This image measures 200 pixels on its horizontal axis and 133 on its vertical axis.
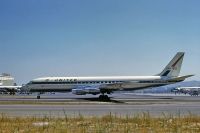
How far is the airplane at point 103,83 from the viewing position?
62.5m

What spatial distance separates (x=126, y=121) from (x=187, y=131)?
5.29 m

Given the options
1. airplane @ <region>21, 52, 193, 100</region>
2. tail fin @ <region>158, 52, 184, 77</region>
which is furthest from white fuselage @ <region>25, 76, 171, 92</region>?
tail fin @ <region>158, 52, 184, 77</region>

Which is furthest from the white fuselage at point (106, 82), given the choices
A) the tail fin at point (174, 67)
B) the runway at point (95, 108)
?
the runway at point (95, 108)

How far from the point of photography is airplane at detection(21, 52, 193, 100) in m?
62.5

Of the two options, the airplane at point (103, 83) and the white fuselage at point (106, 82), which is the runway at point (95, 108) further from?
the white fuselage at point (106, 82)

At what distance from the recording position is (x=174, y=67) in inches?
2692

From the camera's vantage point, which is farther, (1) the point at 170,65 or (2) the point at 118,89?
(1) the point at 170,65

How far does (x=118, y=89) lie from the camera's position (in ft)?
209

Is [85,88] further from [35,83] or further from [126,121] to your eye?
[126,121]

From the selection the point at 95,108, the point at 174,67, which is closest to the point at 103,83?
the point at 174,67

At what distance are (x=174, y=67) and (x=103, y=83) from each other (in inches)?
553

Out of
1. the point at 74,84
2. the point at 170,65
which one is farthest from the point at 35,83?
the point at 170,65

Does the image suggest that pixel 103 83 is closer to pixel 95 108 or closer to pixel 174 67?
pixel 174 67

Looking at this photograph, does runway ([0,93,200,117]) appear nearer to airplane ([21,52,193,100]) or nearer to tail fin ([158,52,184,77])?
airplane ([21,52,193,100])
